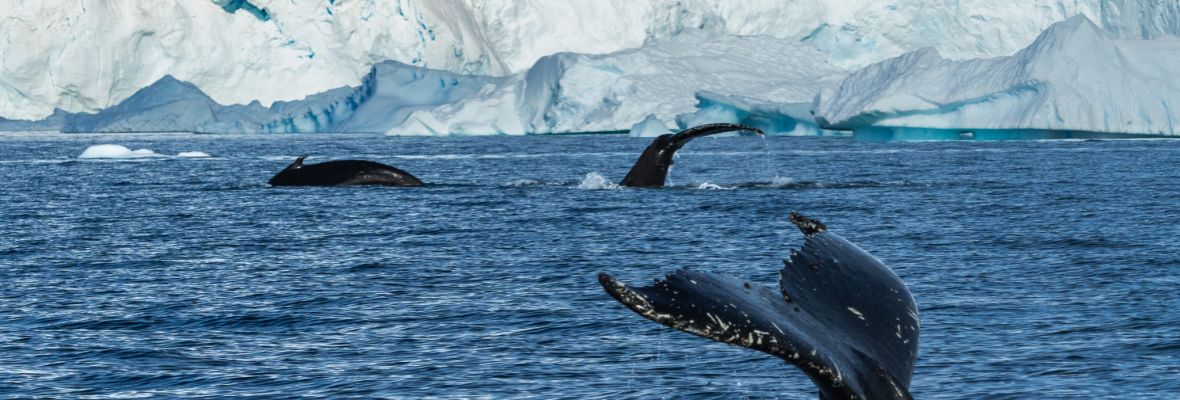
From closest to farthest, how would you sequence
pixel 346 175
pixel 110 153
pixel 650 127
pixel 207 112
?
pixel 346 175, pixel 110 153, pixel 650 127, pixel 207 112

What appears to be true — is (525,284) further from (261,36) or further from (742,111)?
(261,36)

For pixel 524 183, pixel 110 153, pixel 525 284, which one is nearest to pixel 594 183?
pixel 524 183

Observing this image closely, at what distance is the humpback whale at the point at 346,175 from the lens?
26.8 m

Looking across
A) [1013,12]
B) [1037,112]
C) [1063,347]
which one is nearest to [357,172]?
[1063,347]

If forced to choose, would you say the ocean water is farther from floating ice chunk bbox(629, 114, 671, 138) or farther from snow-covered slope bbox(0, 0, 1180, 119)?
snow-covered slope bbox(0, 0, 1180, 119)

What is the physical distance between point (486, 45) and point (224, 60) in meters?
17.9

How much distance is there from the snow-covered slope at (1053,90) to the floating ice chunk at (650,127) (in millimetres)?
12812

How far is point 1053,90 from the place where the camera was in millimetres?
49750

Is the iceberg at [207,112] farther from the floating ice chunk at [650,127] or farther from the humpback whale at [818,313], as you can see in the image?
the humpback whale at [818,313]

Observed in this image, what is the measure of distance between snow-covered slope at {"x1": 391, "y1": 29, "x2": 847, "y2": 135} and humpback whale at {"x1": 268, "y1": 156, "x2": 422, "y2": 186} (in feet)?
130

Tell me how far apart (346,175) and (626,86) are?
4190 cm

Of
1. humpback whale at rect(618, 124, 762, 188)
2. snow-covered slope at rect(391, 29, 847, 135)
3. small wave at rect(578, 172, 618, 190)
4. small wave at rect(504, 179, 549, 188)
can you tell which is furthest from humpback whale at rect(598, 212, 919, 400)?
snow-covered slope at rect(391, 29, 847, 135)

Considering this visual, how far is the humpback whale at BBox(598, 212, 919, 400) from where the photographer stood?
Answer: 3.06m

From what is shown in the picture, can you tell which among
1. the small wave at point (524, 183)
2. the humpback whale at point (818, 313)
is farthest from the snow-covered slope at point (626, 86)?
the humpback whale at point (818, 313)
